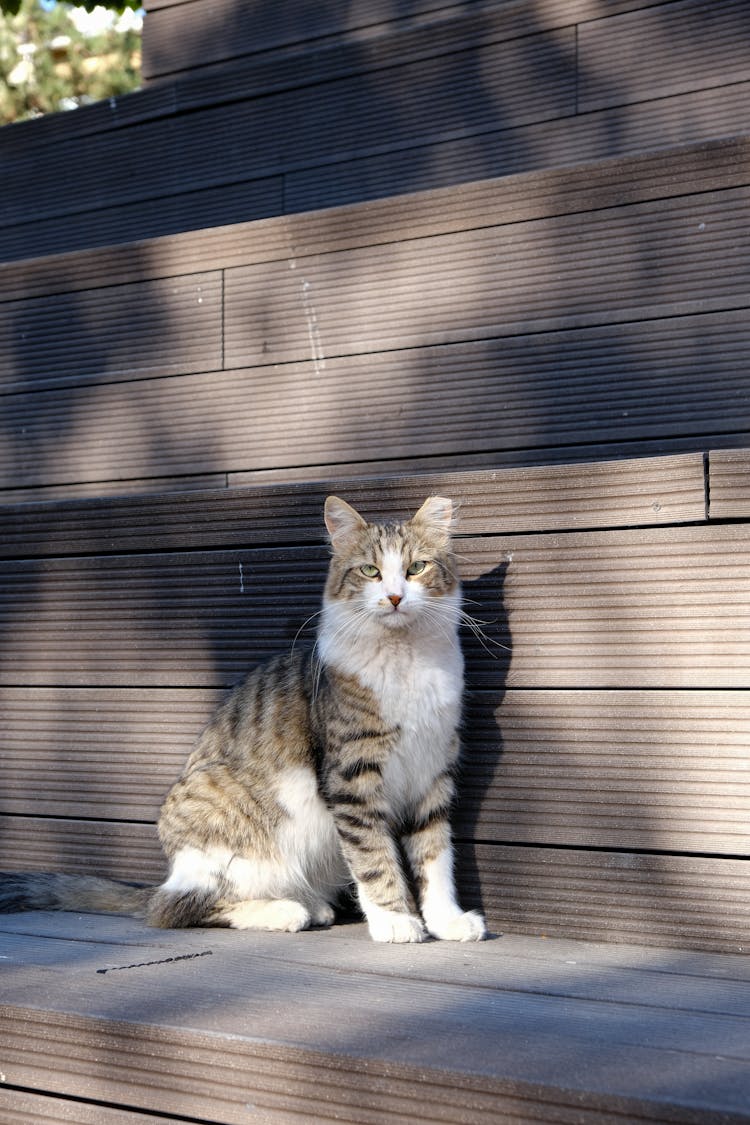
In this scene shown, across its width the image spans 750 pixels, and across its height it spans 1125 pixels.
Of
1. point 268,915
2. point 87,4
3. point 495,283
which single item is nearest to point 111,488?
point 495,283

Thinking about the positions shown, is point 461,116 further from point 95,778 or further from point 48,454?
point 95,778

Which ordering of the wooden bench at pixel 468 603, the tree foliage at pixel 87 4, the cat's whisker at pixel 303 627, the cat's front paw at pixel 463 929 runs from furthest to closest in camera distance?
the tree foliage at pixel 87 4 < the cat's whisker at pixel 303 627 < the cat's front paw at pixel 463 929 < the wooden bench at pixel 468 603

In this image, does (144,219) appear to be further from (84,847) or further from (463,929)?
(463,929)

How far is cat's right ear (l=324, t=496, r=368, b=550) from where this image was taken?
7.87 ft

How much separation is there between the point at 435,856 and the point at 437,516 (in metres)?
0.66

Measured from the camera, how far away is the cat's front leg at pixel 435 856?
2209mm

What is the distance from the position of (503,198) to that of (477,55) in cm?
94

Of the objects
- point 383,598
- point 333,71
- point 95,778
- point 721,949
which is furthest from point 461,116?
point 721,949

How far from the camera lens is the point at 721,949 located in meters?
2.00

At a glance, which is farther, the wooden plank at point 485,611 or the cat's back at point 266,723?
the cat's back at point 266,723

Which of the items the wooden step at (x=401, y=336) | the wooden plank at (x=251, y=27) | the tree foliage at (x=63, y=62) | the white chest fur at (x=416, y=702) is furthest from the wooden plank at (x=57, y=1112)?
the tree foliage at (x=63, y=62)

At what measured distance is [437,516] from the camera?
7.76 feet

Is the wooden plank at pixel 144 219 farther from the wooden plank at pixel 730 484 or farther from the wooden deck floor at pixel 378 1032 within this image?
the wooden deck floor at pixel 378 1032

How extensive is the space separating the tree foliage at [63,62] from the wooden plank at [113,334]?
615cm
